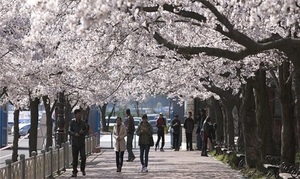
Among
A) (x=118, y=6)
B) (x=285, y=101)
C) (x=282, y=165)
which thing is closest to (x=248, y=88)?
(x=285, y=101)

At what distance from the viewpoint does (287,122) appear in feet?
58.6

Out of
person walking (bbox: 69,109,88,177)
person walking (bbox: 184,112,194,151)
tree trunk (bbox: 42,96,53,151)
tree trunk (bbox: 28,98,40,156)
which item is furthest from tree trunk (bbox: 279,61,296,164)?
person walking (bbox: 184,112,194,151)

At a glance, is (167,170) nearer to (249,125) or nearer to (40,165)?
(249,125)

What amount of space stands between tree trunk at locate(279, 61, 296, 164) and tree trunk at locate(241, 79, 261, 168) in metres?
3.33

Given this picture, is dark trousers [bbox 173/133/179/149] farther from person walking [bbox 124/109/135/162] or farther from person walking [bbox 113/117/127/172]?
person walking [bbox 113/117/127/172]

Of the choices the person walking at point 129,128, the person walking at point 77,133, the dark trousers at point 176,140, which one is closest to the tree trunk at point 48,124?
the person walking at point 129,128

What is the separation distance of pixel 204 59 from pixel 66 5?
635 cm

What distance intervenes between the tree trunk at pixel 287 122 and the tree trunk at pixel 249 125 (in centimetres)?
333

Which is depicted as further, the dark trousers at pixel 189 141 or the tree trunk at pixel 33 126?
the dark trousers at pixel 189 141

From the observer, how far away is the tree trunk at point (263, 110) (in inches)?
792

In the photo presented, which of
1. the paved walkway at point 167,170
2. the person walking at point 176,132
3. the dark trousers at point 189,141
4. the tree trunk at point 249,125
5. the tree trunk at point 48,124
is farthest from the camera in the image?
the person walking at point 176,132

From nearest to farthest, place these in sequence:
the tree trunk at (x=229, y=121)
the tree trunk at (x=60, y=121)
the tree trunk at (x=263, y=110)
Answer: the tree trunk at (x=263, y=110) < the tree trunk at (x=60, y=121) < the tree trunk at (x=229, y=121)

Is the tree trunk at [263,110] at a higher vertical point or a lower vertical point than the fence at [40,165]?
higher

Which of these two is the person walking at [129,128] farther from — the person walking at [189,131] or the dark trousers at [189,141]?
the dark trousers at [189,141]
